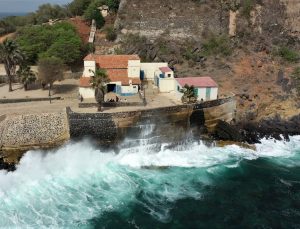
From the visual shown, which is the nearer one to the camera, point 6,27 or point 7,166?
point 7,166

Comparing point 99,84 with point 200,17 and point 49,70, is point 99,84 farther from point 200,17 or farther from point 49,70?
point 200,17

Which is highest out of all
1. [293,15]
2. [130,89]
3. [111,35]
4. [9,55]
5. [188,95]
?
[293,15]

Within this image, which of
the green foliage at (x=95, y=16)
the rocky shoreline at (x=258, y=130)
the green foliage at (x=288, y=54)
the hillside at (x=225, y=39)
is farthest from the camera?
the green foliage at (x=95, y=16)

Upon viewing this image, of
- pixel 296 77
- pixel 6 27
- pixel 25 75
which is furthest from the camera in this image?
pixel 6 27

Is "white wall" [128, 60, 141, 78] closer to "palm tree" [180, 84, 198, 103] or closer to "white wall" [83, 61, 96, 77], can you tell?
"white wall" [83, 61, 96, 77]

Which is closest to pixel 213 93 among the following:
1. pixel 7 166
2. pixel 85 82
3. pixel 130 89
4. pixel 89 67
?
pixel 130 89

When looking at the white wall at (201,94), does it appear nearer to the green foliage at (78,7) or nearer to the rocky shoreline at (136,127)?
the rocky shoreline at (136,127)

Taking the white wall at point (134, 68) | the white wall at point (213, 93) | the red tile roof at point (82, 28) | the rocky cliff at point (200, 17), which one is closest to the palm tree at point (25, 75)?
the white wall at point (134, 68)
